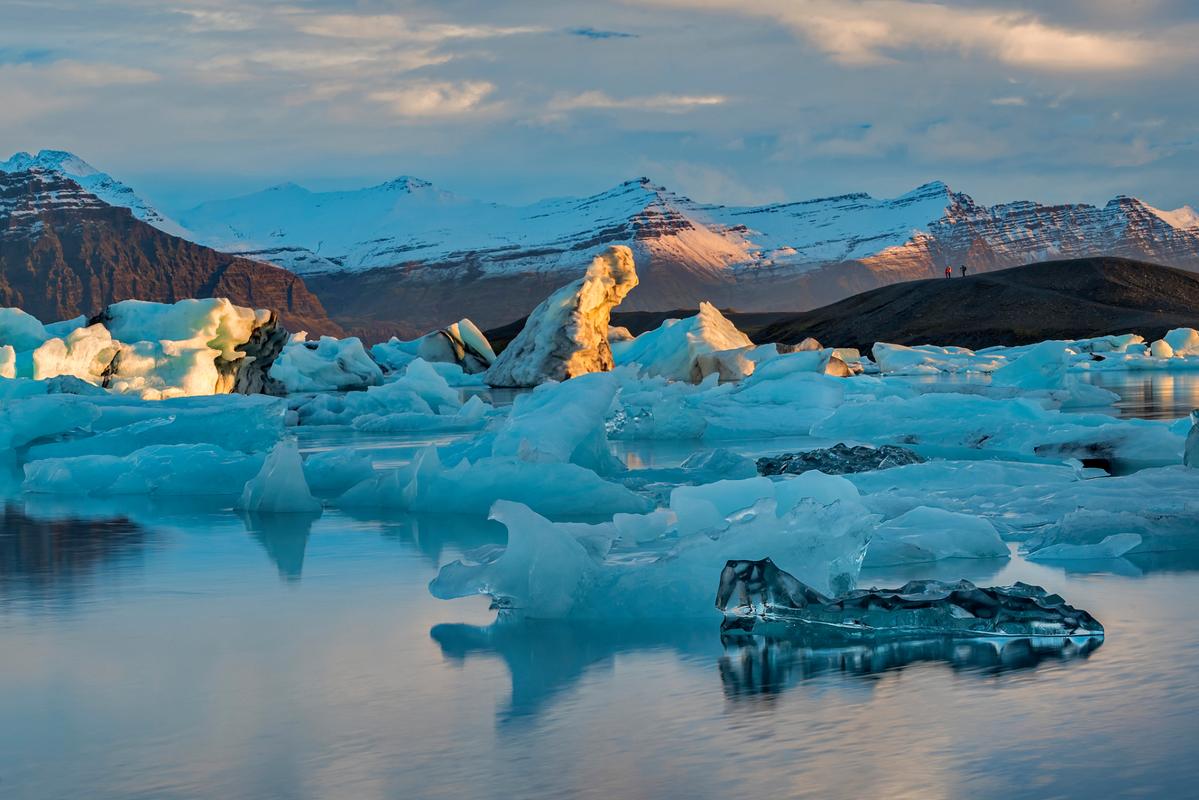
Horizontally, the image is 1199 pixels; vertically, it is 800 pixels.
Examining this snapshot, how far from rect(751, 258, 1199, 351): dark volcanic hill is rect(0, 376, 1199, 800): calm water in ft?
206

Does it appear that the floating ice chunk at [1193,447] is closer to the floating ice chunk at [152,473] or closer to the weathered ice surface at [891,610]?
the weathered ice surface at [891,610]

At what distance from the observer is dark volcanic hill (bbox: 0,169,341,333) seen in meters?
176

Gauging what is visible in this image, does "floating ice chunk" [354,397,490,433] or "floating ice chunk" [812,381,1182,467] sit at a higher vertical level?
"floating ice chunk" [354,397,490,433]

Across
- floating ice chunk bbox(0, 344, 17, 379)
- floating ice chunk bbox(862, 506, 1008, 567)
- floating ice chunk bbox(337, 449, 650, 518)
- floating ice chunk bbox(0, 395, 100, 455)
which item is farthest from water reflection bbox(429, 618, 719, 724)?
floating ice chunk bbox(0, 344, 17, 379)

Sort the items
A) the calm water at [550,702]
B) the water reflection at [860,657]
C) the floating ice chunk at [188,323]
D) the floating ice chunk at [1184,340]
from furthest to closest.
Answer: the floating ice chunk at [1184,340], the floating ice chunk at [188,323], the water reflection at [860,657], the calm water at [550,702]

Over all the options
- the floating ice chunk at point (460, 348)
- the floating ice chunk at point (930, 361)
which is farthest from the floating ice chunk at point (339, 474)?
the floating ice chunk at point (460, 348)

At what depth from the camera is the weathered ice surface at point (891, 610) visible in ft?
15.2

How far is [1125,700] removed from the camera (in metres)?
3.80

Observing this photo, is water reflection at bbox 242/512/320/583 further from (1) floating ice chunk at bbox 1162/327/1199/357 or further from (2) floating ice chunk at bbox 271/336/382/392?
(1) floating ice chunk at bbox 1162/327/1199/357

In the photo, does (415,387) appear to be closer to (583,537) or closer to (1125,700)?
(583,537)

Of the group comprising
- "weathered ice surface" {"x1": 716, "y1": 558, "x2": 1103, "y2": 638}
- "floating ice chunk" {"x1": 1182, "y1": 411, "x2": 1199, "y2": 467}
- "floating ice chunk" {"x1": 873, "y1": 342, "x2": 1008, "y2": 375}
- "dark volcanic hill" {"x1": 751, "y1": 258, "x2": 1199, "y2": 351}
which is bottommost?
"weathered ice surface" {"x1": 716, "y1": 558, "x2": 1103, "y2": 638}

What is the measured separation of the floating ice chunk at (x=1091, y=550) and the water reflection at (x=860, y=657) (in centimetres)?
179

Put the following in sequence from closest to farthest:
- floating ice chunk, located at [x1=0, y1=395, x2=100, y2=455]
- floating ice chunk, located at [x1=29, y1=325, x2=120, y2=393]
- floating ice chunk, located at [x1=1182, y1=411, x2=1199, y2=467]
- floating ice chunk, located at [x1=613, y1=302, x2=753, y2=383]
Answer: floating ice chunk, located at [x1=1182, y1=411, x2=1199, y2=467]
floating ice chunk, located at [x1=0, y1=395, x2=100, y2=455]
floating ice chunk, located at [x1=29, y1=325, x2=120, y2=393]
floating ice chunk, located at [x1=613, y1=302, x2=753, y2=383]

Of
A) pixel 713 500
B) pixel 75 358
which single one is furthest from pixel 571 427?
pixel 75 358
